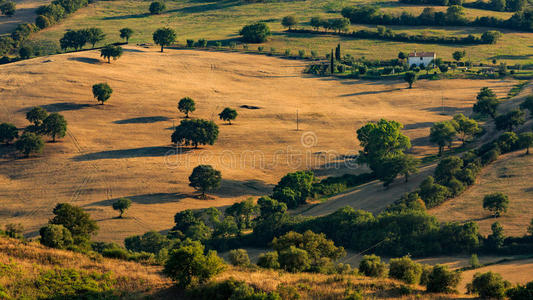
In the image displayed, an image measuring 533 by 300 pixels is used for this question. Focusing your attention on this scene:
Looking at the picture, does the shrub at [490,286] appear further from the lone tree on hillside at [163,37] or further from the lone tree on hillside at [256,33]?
the lone tree on hillside at [256,33]

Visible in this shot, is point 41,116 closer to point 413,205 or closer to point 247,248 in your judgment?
point 247,248

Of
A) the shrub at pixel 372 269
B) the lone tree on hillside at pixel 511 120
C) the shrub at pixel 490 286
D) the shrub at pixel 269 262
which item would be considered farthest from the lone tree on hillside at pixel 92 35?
the shrub at pixel 490 286

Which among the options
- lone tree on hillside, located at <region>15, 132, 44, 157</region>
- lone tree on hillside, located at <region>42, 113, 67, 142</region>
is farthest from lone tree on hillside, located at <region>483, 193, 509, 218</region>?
lone tree on hillside, located at <region>42, 113, 67, 142</region>

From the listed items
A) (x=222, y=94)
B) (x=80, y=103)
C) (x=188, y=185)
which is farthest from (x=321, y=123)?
(x=80, y=103)

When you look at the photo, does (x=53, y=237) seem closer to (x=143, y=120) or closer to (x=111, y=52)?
(x=143, y=120)

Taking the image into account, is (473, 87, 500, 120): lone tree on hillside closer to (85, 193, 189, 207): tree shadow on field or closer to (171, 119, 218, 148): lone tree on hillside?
(171, 119, 218, 148): lone tree on hillside

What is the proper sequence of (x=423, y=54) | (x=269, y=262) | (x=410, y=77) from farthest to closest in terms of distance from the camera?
(x=423, y=54) → (x=410, y=77) → (x=269, y=262)

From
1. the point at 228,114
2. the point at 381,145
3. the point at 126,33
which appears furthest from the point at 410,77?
the point at 126,33
